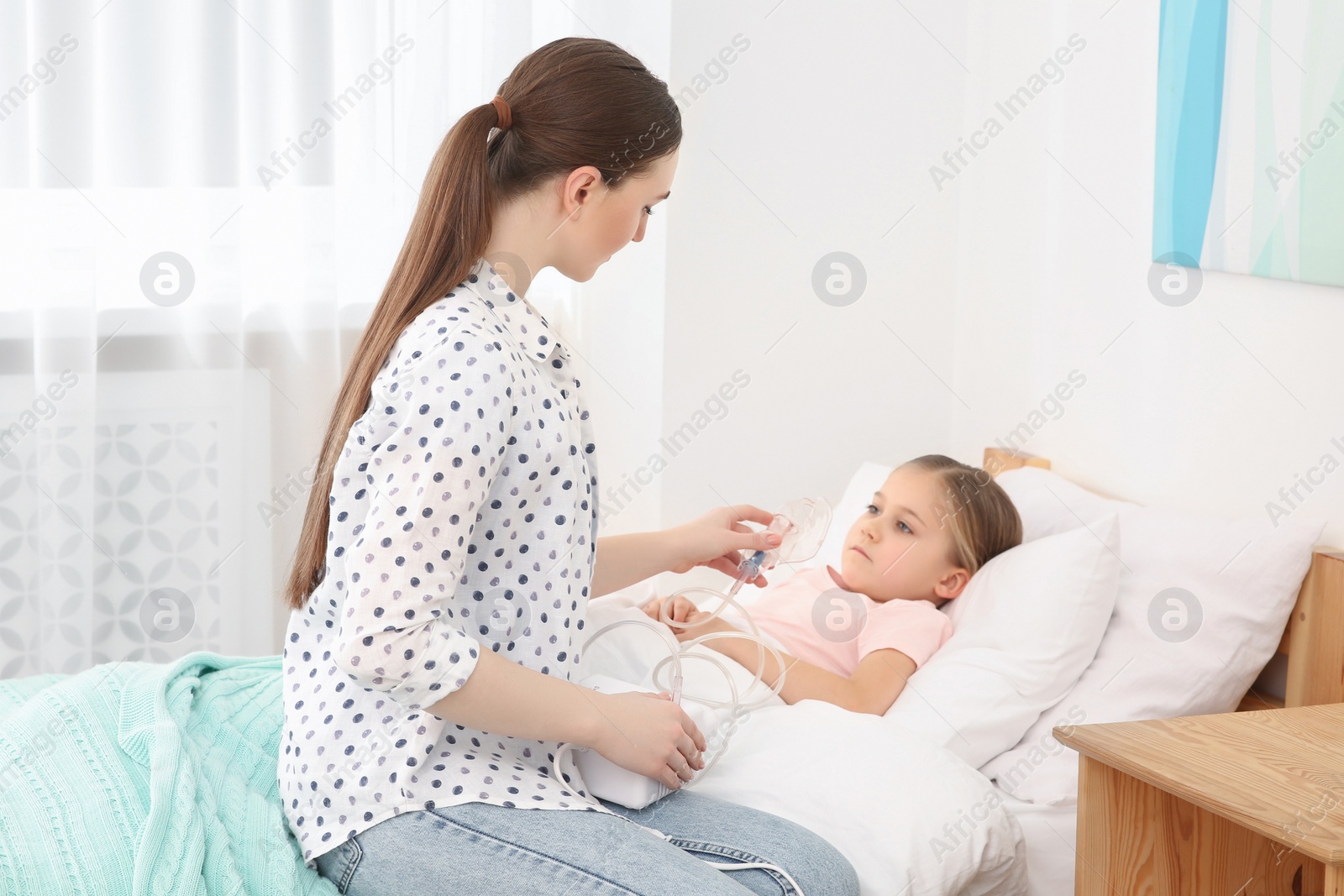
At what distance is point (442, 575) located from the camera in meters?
0.98

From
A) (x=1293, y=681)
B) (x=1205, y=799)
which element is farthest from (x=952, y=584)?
(x=1205, y=799)

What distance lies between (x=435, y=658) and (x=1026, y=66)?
165 cm

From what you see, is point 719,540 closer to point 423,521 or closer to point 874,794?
point 874,794

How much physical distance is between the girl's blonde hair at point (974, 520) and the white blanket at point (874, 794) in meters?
0.46

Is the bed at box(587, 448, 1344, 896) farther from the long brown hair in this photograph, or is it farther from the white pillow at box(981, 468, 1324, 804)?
the long brown hair

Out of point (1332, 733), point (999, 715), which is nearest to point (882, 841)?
point (999, 715)

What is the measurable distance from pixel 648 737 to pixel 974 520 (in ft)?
2.73

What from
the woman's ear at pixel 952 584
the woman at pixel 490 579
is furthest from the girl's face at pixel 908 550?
the woman at pixel 490 579

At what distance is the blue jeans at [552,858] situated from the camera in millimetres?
978

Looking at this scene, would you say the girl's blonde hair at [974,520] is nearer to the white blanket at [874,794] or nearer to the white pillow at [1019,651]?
the white pillow at [1019,651]

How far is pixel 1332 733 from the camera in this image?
119 centimetres

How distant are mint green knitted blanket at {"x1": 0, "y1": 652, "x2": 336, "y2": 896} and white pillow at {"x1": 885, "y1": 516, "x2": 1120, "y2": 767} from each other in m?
0.77

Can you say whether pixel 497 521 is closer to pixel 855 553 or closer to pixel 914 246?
pixel 855 553

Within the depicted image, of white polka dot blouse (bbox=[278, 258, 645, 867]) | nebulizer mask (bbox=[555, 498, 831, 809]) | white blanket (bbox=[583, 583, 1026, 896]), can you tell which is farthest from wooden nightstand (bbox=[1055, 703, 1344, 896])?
white polka dot blouse (bbox=[278, 258, 645, 867])
